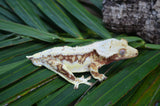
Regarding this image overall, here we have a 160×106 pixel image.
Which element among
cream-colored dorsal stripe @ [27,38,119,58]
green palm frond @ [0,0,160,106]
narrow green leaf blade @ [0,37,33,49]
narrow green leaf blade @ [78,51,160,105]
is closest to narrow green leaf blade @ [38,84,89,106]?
green palm frond @ [0,0,160,106]

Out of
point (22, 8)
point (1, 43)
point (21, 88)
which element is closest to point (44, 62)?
point (21, 88)

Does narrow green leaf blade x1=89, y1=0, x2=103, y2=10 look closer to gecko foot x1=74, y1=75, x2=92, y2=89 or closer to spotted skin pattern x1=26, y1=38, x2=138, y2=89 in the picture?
spotted skin pattern x1=26, y1=38, x2=138, y2=89

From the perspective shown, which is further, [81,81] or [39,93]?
[81,81]

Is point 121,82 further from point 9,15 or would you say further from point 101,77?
point 9,15

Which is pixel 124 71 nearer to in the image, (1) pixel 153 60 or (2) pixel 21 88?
(1) pixel 153 60

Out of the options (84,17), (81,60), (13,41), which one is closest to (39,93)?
(81,60)

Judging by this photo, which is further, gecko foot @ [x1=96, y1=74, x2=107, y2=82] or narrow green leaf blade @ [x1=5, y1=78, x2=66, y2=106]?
gecko foot @ [x1=96, y1=74, x2=107, y2=82]

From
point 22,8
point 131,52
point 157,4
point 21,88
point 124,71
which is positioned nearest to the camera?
point 21,88
